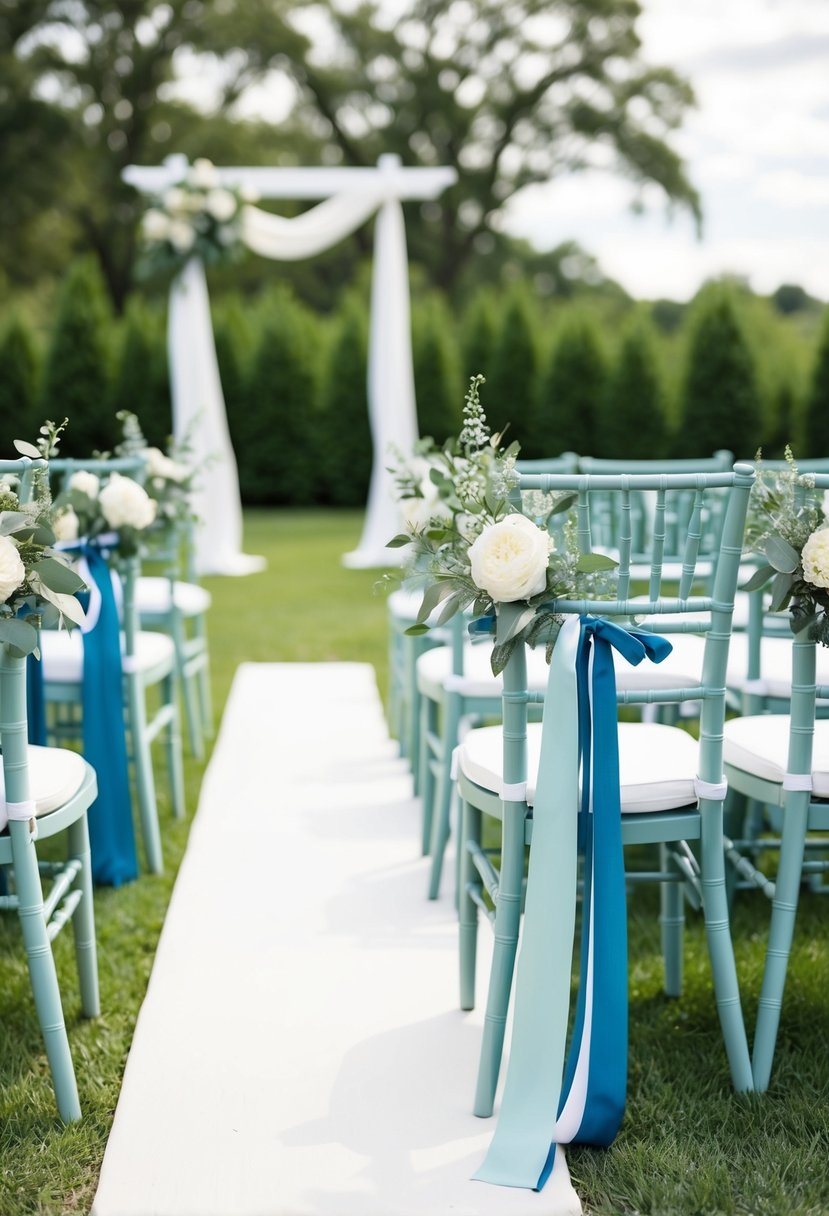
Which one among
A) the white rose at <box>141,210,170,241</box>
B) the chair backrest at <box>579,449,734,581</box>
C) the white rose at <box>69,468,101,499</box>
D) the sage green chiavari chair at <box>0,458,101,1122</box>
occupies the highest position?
the white rose at <box>141,210,170,241</box>

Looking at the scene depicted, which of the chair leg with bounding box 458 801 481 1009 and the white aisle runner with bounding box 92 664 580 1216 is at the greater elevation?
the chair leg with bounding box 458 801 481 1009

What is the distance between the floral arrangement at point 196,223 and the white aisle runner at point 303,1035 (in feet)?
19.1

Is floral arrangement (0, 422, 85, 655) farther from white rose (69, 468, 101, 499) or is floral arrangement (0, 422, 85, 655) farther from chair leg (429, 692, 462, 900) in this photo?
chair leg (429, 692, 462, 900)

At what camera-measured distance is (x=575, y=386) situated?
13.0 metres

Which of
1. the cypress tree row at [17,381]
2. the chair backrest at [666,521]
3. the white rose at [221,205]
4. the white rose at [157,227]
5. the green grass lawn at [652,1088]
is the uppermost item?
the white rose at [221,205]

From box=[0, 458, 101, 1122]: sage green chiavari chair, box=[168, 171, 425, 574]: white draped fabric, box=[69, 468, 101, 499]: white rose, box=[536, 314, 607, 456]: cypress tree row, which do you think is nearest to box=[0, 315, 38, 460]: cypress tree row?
box=[168, 171, 425, 574]: white draped fabric

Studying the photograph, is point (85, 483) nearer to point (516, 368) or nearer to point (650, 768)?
point (650, 768)

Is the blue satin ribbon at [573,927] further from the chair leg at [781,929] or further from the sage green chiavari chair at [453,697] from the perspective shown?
the sage green chiavari chair at [453,697]

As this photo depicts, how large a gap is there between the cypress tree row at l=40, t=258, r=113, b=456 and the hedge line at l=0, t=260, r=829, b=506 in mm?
16

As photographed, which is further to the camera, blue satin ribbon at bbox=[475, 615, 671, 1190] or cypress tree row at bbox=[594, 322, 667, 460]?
cypress tree row at bbox=[594, 322, 667, 460]

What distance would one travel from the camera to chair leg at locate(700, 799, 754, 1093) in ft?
7.06

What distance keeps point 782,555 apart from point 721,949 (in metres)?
0.72

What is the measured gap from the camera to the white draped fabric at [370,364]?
29.3 ft

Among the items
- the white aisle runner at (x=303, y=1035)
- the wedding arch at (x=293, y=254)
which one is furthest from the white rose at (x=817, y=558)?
the wedding arch at (x=293, y=254)
